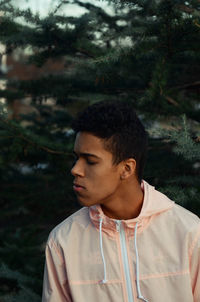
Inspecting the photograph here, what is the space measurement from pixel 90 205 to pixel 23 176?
11.8 ft

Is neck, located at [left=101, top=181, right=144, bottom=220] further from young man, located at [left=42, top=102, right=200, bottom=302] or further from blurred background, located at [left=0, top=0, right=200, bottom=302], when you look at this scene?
blurred background, located at [left=0, top=0, right=200, bottom=302]

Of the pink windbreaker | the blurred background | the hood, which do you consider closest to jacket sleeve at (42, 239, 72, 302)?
the pink windbreaker

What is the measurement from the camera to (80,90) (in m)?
4.36

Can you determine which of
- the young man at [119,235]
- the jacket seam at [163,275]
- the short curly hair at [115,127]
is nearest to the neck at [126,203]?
the young man at [119,235]

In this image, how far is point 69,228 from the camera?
2.15 metres

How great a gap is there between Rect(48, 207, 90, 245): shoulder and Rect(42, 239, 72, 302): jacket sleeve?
3 cm

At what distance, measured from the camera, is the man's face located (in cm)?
203

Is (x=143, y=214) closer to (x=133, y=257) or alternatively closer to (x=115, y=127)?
(x=133, y=257)

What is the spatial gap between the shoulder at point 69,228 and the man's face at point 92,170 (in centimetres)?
17

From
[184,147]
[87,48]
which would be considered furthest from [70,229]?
[87,48]

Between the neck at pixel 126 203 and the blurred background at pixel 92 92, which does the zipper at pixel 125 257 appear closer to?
the neck at pixel 126 203

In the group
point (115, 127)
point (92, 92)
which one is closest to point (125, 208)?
point (115, 127)

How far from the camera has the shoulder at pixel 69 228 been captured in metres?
2.12

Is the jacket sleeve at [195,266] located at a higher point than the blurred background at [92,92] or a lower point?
lower
